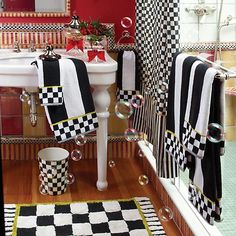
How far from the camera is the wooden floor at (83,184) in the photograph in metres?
2.78

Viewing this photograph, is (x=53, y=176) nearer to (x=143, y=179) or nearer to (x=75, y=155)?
(x=75, y=155)

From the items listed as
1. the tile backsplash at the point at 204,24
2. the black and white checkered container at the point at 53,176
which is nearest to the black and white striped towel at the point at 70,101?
the black and white checkered container at the point at 53,176

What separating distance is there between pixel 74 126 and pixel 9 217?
1.85 ft

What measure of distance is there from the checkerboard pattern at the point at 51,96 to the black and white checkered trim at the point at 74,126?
0.39 feet

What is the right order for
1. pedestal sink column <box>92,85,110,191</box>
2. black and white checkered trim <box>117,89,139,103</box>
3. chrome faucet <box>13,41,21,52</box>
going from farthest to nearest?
A: black and white checkered trim <box>117,89,139,103</box> < chrome faucet <box>13,41,21,52</box> < pedestal sink column <box>92,85,110,191</box>

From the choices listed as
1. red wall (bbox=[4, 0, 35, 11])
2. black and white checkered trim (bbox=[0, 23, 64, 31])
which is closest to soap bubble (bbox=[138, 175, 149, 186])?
black and white checkered trim (bbox=[0, 23, 64, 31])

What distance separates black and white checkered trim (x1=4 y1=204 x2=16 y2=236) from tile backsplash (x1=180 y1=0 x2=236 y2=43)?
4.97 feet

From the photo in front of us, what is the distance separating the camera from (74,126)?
258 centimetres

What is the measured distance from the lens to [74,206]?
266 cm

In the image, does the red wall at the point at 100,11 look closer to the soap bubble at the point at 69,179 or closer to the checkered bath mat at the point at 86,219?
the soap bubble at the point at 69,179

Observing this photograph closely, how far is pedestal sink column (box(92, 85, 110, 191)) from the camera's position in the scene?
2.72m

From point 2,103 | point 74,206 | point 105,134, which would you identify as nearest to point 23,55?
point 2,103

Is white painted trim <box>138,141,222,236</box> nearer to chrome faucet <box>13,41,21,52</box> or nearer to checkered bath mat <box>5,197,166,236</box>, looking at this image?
checkered bath mat <box>5,197,166,236</box>

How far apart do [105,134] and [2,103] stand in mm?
866
